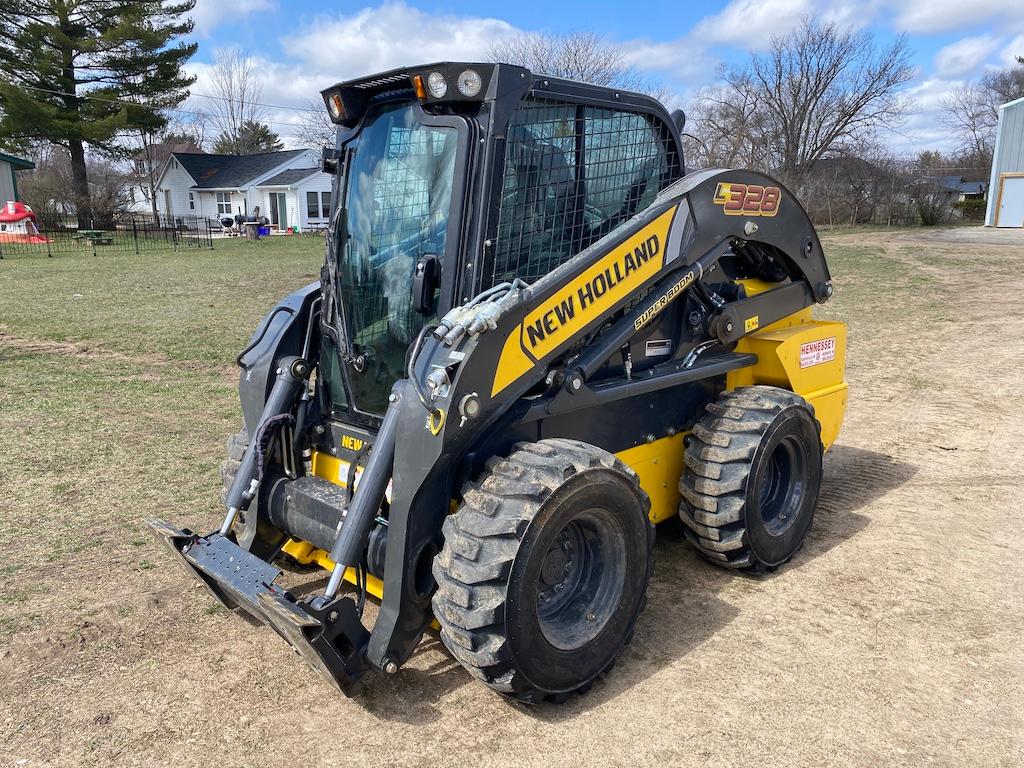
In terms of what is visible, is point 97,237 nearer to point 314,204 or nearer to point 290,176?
point 314,204

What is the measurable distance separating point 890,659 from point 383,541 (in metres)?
2.33

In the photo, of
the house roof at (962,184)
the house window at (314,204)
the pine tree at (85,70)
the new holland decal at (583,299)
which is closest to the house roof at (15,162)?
the pine tree at (85,70)

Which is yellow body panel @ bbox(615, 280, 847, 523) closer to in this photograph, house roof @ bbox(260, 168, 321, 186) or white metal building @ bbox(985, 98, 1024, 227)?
white metal building @ bbox(985, 98, 1024, 227)

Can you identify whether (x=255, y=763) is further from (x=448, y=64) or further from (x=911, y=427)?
(x=911, y=427)

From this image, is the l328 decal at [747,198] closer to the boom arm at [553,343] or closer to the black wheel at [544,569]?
the boom arm at [553,343]

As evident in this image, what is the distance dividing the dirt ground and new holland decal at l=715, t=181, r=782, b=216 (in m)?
1.98

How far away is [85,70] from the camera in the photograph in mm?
37406

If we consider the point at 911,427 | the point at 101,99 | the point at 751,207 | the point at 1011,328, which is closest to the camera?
the point at 751,207

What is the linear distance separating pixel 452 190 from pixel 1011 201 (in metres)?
37.1

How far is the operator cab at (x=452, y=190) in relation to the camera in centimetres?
345

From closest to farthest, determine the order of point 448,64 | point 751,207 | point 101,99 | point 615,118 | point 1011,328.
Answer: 1. point 448,64
2. point 615,118
3. point 751,207
4. point 1011,328
5. point 101,99

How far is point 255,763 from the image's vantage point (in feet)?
9.83

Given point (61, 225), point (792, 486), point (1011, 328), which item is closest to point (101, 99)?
point (61, 225)

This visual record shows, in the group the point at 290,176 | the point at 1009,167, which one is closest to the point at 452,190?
the point at 1009,167
